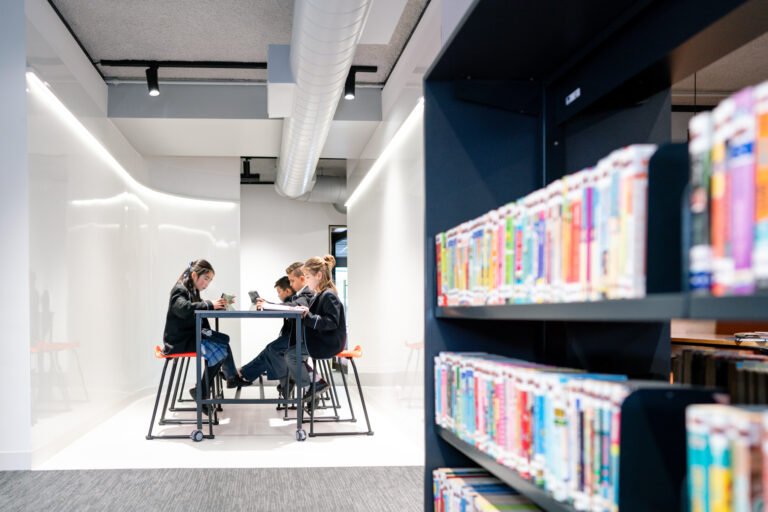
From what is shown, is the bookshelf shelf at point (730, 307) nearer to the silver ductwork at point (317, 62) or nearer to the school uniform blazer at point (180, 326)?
the silver ductwork at point (317, 62)

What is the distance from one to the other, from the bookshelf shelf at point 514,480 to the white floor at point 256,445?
2592mm

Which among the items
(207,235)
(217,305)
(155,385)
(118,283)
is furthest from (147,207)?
(217,305)

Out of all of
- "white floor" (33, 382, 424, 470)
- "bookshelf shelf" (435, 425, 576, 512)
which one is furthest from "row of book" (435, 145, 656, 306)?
"white floor" (33, 382, 424, 470)

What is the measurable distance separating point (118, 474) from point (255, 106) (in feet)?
12.3

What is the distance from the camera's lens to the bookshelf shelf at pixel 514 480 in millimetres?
1283

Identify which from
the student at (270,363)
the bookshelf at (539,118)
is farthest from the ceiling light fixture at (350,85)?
the bookshelf at (539,118)

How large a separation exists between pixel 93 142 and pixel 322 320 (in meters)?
2.62

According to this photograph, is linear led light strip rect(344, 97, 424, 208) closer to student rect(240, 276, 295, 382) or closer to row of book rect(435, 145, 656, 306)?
student rect(240, 276, 295, 382)

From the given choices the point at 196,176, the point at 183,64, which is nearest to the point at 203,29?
the point at 183,64

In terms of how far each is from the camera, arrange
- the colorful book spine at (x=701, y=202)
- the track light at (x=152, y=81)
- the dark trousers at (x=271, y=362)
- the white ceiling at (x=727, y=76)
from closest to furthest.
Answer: the colorful book spine at (x=701, y=202)
the white ceiling at (x=727, y=76)
the dark trousers at (x=271, y=362)
the track light at (x=152, y=81)

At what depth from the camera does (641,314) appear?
96cm

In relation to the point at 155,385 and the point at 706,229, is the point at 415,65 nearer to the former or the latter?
the point at 706,229

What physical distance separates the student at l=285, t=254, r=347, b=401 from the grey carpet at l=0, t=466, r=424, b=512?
1.21 m

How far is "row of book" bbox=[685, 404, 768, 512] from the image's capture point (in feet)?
2.60
